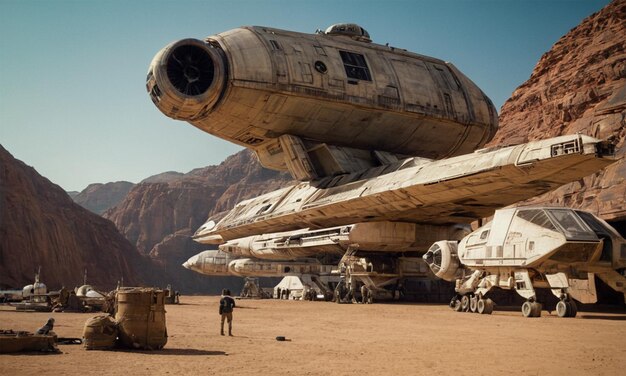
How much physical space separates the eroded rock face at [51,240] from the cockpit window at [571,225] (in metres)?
58.0

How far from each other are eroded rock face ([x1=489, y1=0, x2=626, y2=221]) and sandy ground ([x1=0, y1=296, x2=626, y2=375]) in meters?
29.5

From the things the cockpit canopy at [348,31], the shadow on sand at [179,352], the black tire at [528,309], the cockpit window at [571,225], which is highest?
the cockpit canopy at [348,31]

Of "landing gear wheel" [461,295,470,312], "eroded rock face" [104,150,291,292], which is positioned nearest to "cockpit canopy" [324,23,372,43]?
"landing gear wheel" [461,295,470,312]

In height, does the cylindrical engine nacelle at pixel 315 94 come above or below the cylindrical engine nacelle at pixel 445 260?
above

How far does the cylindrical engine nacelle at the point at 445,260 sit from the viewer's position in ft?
84.1

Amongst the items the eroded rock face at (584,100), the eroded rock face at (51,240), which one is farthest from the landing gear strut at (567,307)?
the eroded rock face at (51,240)

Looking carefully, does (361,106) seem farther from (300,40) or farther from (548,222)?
(548,222)

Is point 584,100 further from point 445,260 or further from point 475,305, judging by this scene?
point 475,305

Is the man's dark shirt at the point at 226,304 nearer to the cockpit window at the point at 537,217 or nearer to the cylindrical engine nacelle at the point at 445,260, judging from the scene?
the cockpit window at the point at 537,217

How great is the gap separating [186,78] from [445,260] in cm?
1832

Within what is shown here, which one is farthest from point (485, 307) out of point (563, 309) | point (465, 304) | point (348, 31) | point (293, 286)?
point (348, 31)

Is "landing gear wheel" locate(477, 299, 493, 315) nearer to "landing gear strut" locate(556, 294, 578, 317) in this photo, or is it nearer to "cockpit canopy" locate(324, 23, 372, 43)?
"landing gear strut" locate(556, 294, 578, 317)

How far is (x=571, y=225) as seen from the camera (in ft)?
65.6

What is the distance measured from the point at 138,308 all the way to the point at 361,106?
26.3 meters
